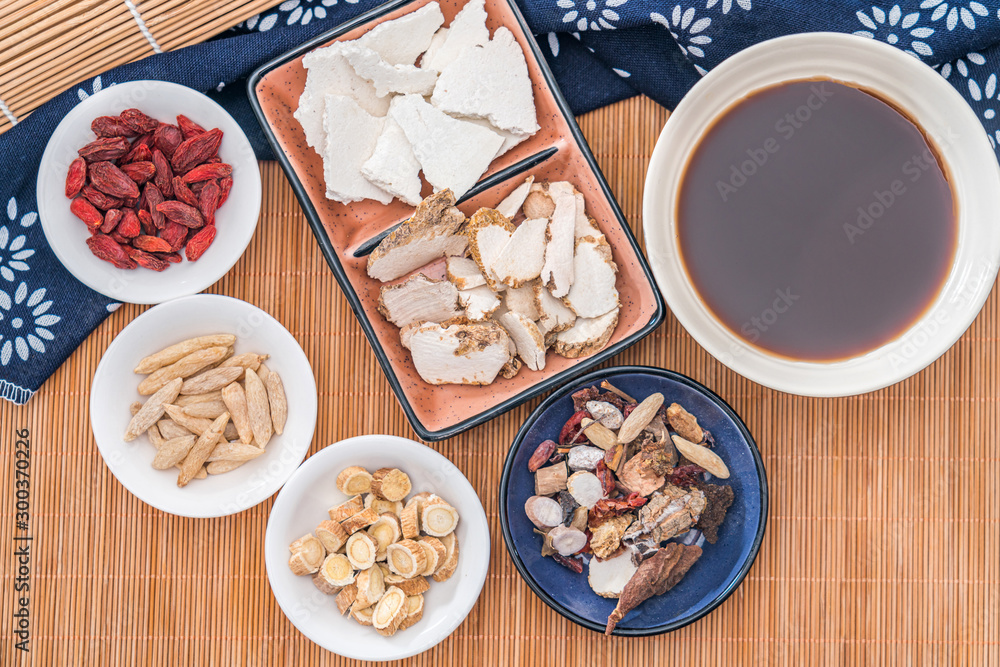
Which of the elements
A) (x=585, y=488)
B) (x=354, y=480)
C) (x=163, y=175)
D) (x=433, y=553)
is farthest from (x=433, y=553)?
(x=163, y=175)

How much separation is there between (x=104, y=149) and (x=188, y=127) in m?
0.15

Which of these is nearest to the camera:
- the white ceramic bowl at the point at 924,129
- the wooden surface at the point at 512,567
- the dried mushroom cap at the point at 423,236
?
the white ceramic bowl at the point at 924,129

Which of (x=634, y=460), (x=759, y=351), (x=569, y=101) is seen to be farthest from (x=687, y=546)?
(x=569, y=101)

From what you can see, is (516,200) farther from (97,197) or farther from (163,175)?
(97,197)

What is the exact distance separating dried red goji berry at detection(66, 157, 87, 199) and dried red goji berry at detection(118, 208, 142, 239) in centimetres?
9

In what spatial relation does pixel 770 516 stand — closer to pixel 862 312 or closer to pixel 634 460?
pixel 634 460

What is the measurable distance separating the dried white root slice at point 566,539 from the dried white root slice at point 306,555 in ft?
1.45

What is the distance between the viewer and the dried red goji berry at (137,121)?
1.32 meters

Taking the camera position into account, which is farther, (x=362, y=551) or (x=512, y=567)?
(x=512, y=567)

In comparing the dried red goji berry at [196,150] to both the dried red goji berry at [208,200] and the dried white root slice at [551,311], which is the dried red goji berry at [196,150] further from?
the dried white root slice at [551,311]

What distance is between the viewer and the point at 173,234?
1.34 meters

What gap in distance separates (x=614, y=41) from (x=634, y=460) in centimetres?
82

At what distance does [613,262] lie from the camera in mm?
1332

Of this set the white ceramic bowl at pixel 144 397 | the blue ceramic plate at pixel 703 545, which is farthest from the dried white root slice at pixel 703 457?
the white ceramic bowl at pixel 144 397
